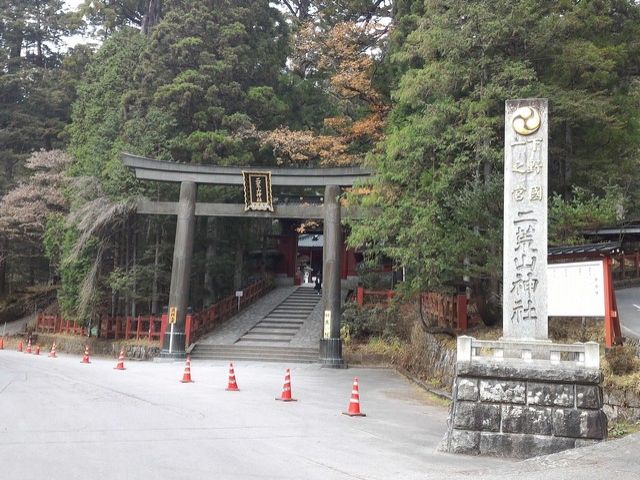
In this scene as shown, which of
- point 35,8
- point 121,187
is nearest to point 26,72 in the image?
point 35,8

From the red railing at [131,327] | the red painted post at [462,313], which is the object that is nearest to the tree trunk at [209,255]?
the red railing at [131,327]

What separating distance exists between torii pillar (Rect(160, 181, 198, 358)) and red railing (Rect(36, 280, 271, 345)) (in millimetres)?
758

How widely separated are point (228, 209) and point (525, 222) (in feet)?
46.2

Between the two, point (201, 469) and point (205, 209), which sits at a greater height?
point (205, 209)

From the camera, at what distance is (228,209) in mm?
21109

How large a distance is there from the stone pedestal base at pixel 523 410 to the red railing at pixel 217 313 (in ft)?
47.1

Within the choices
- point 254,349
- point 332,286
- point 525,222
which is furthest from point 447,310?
point 525,222

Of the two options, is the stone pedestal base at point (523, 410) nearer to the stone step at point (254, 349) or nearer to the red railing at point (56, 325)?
the stone step at point (254, 349)

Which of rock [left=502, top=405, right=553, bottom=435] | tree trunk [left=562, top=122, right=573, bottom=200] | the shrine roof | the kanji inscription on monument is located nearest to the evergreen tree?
tree trunk [left=562, top=122, right=573, bottom=200]

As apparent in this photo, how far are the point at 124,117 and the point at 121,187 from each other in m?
4.70

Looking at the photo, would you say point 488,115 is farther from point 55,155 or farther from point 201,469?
point 55,155

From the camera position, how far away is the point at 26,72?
114ft

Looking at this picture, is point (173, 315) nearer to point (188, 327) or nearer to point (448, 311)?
point (188, 327)

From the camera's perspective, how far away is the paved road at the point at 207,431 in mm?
6082
